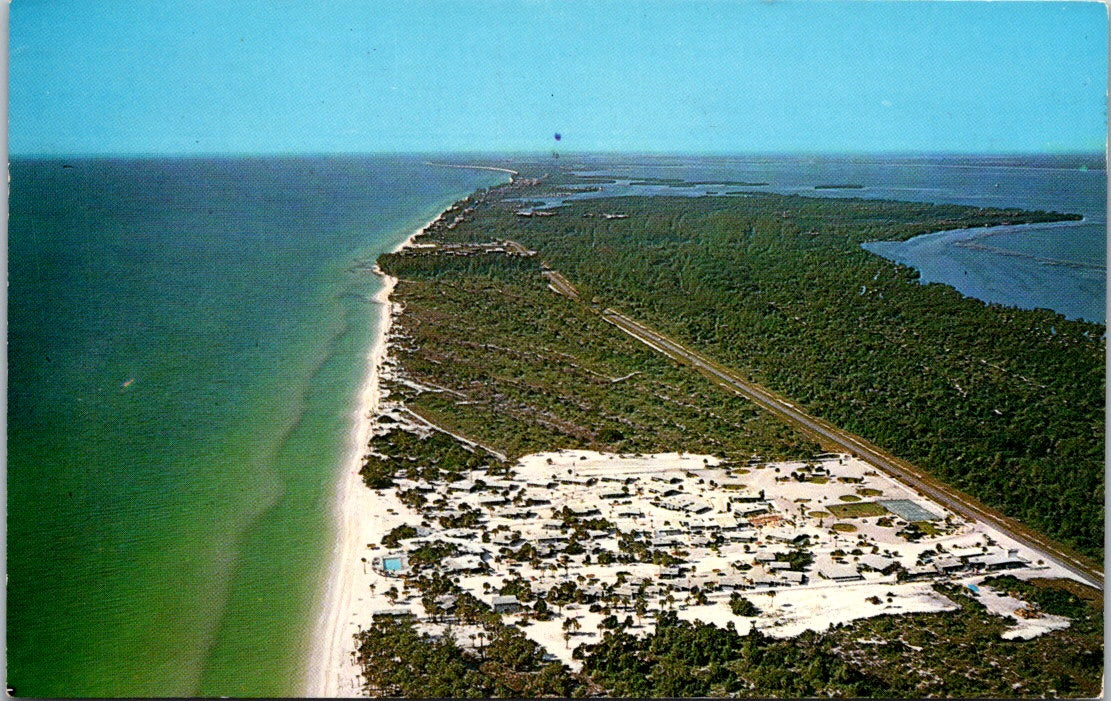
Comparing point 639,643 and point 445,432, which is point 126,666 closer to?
point 639,643

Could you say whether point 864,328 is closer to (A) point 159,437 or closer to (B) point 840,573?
(B) point 840,573

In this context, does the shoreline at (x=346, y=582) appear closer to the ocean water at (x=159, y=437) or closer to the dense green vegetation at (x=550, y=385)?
the ocean water at (x=159, y=437)

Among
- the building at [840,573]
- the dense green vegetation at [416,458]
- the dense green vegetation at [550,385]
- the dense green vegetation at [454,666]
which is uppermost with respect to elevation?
the dense green vegetation at [550,385]

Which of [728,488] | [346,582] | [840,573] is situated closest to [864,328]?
[728,488]

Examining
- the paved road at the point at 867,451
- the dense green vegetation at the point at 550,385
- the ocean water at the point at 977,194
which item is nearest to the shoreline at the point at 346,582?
the dense green vegetation at the point at 550,385

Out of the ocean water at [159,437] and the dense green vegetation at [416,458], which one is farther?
the dense green vegetation at [416,458]

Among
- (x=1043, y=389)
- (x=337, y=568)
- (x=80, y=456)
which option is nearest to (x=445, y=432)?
(x=337, y=568)
